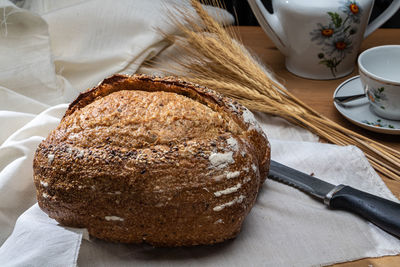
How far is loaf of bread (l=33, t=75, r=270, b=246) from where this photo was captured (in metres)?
0.85

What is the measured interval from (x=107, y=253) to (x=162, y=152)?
24cm

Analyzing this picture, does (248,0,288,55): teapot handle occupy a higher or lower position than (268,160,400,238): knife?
higher

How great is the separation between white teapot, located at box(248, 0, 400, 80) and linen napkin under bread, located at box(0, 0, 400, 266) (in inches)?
13.5

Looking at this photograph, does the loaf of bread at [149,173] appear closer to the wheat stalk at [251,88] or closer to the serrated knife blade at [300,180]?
the serrated knife blade at [300,180]

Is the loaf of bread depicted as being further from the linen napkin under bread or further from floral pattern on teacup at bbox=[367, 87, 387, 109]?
floral pattern on teacup at bbox=[367, 87, 387, 109]

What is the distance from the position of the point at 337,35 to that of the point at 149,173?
1.00 metres

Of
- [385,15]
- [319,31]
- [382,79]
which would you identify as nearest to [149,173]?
[382,79]

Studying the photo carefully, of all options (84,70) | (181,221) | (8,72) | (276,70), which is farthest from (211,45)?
(181,221)

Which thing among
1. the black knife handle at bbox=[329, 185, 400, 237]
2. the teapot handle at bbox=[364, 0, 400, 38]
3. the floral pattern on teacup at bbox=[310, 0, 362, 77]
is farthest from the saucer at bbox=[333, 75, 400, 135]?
the black knife handle at bbox=[329, 185, 400, 237]

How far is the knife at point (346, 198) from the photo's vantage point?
3.08ft

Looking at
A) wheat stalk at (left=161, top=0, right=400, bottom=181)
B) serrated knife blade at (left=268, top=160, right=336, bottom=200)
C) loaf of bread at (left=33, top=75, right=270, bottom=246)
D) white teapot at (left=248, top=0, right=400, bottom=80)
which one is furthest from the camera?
white teapot at (left=248, top=0, right=400, bottom=80)

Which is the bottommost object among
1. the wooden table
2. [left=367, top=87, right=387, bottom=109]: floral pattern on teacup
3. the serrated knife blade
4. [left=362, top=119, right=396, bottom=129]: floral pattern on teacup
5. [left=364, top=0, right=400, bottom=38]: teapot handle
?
the wooden table

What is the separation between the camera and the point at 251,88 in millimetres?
1412

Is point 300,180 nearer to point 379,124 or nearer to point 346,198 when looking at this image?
point 346,198
